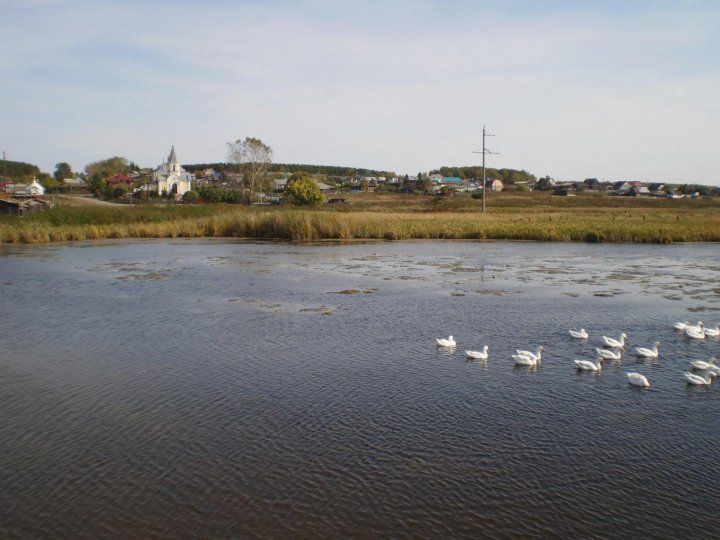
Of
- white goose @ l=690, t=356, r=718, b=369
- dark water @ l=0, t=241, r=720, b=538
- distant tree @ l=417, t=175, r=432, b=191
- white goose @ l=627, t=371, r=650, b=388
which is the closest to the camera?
dark water @ l=0, t=241, r=720, b=538

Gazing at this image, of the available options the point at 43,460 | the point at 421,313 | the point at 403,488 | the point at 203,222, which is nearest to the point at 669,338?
the point at 421,313

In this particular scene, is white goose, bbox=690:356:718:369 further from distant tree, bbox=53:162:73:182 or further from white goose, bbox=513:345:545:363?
distant tree, bbox=53:162:73:182

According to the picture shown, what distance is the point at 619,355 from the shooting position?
13.5 m

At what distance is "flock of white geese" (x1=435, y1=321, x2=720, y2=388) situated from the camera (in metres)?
11.9

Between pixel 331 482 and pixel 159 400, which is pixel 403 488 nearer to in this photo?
pixel 331 482

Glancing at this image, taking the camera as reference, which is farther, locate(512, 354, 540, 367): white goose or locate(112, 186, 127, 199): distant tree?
locate(112, 186, 127, 199): distant tree

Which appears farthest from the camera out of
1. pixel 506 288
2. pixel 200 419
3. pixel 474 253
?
pixel 474 253

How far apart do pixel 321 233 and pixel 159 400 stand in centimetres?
3285

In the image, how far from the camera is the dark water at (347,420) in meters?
7.49

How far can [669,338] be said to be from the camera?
50.0ft

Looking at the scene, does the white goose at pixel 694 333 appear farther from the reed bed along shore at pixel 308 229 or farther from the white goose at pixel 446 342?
the reed bed along shore at pixel 308 229

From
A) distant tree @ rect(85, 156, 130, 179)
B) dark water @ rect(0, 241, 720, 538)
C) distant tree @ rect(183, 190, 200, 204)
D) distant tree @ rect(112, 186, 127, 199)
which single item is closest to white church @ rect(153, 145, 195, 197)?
distant tree @ rect(112, 186, 127, 199)

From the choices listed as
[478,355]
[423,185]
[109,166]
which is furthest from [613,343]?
[109,166]

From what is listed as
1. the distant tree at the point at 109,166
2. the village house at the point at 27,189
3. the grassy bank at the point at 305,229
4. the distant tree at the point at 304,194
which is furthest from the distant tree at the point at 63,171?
the grassy bank at the point at 305,229
